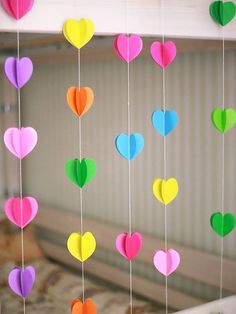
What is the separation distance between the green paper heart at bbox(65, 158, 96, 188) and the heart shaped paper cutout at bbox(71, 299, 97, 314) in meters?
0.26

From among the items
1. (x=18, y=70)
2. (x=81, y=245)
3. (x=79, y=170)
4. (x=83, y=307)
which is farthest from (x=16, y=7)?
(x=83, y=307)

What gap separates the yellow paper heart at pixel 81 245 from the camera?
127cm

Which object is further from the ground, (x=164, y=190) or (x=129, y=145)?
(x=129, y=145)

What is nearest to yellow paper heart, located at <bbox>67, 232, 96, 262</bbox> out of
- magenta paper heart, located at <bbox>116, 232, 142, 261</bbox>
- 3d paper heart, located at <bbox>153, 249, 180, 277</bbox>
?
magenta paper heart, located at <bbox>116, 232, 142, 261</bbox>

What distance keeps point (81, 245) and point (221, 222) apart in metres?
0.41

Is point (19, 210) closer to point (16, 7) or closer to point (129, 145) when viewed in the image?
point (129, 145)

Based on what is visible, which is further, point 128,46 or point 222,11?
point 222,11

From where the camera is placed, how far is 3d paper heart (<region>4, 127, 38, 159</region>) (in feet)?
3.84

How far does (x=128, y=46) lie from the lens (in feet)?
4.30

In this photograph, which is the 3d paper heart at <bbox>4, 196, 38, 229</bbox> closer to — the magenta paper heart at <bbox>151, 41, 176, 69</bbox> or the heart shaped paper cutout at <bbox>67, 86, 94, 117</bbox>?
the heart shaped paper cutout at <bbox>67, 86, 94, 117</bbox>

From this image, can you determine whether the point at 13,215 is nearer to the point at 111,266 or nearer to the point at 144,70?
the point at 111,266

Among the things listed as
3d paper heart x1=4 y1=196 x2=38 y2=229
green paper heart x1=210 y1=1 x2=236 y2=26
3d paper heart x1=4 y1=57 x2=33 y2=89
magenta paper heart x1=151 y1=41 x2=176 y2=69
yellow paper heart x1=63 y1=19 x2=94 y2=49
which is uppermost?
green paper heart x1=210 y1=1 x2=236 y2=26

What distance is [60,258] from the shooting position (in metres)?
1.29

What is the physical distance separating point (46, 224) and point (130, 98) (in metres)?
0.35
